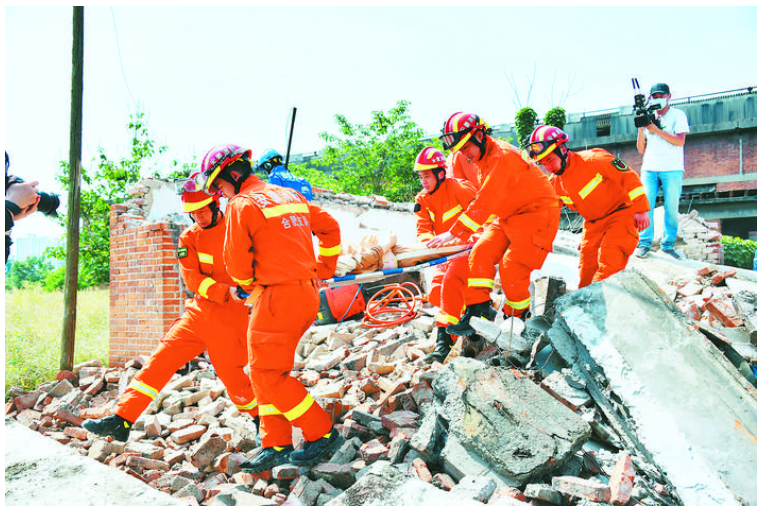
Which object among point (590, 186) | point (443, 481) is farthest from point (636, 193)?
point (443, 481)

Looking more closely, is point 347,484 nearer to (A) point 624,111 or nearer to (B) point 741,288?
(B) point 741,288

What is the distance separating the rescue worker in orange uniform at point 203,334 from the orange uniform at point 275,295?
68 centimetres

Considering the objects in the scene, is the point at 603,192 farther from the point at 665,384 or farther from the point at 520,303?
the point at 665,384

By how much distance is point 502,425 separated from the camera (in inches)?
106

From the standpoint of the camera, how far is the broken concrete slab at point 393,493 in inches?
82.3

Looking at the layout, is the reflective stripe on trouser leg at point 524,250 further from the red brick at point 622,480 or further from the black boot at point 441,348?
the red brick at point 622,480

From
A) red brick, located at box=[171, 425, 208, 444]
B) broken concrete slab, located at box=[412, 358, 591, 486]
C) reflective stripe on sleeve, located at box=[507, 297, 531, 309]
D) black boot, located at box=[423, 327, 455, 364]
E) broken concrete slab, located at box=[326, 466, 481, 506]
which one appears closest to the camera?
broken concrete slab, located at box=[326, 466, 481, 506]

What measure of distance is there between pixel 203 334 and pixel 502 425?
2.31m

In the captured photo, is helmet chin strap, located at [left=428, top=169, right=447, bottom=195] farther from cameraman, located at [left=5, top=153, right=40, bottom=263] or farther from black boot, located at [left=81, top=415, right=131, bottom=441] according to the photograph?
black boot, located at [left=81, top=415, right=131, bottom=441]

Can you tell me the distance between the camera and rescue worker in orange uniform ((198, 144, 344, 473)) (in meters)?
2.86

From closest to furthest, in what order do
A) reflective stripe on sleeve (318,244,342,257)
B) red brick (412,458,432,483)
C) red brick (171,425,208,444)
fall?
red brick (412,458,432,483), reflective stripe on sleeve (318,244,342,257), red brick (171,425,208,444)

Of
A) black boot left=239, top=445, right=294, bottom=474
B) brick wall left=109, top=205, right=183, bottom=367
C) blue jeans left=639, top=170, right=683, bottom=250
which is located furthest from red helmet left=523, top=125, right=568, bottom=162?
brick wall left=109, top=205, right=183, bottom=367

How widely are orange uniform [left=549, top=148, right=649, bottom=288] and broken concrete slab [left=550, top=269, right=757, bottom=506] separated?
700mm

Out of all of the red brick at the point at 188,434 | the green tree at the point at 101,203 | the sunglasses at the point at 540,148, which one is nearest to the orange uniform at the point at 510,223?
the sunglasses at the point at 540,148
